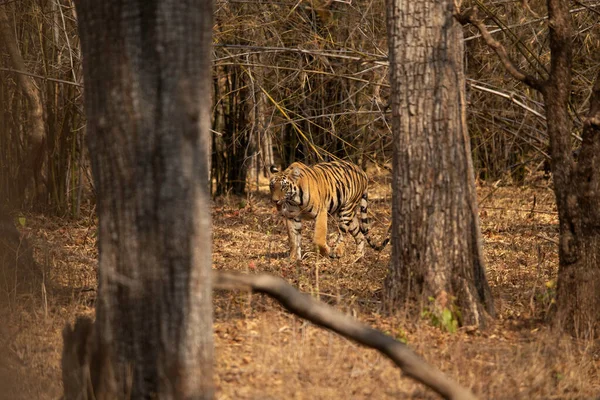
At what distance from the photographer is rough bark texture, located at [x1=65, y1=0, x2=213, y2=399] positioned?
4000mm

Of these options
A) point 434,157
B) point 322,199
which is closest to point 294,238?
point 322,199

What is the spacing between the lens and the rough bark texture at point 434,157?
244 inches

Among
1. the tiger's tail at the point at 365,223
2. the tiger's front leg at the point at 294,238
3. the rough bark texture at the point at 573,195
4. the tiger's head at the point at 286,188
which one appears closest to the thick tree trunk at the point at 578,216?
the rough bark texture at the point at 573,195

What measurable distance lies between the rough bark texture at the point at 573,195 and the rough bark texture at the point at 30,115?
6811mm

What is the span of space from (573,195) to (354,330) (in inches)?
100

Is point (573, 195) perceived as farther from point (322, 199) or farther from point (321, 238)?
point (322, 199)

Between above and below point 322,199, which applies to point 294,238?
below

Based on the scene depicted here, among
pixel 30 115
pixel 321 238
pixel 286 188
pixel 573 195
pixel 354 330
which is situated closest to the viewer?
pixel 354 330

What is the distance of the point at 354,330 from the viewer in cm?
434

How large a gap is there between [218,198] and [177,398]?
12761 millimetres

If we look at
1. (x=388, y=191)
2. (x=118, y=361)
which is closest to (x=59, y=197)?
(x=388, y=191)

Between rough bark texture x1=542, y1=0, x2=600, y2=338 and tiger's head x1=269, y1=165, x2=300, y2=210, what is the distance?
5059 millimetres

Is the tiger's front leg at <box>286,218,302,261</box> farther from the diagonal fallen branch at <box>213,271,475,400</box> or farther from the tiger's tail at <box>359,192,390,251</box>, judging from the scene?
the diagonal fallen branch at <box>213,271,475,400</box>

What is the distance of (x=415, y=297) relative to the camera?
6.30m
